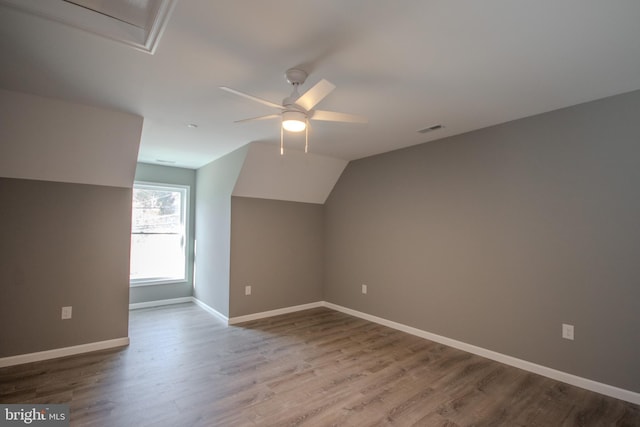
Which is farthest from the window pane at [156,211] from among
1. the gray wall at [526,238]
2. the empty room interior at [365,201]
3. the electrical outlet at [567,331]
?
the electrical outlet at [567,331]

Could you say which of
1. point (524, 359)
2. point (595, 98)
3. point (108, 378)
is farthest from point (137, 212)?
point (595, 98)

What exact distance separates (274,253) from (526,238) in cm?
327

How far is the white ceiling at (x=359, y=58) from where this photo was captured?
154 cm

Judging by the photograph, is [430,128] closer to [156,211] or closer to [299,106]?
[299,106]

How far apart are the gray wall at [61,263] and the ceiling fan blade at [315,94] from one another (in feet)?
8.66

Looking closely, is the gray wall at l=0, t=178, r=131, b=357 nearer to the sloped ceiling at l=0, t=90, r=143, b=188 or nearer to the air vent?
the sloped ceiling at l=0, t=90, r=143, b=188

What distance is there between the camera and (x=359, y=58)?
193cm

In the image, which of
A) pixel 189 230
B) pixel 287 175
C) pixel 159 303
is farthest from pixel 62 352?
pixel 287 175

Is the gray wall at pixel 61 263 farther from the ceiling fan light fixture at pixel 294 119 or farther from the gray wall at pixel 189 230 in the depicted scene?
the ceiling fan light fixture at pixel 294 119

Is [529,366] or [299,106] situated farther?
[529,366]

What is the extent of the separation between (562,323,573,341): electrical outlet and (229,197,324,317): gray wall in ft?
11.0

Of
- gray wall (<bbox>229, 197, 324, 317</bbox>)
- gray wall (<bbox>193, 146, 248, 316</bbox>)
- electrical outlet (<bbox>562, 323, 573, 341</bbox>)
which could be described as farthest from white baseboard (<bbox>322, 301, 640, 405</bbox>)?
gray wall (<bbox>193, 146, 248, 316</bbox>)

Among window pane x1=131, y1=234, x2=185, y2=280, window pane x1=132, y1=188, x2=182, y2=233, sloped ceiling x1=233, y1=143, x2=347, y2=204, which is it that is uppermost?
sloped ceiling x1=233, y1=143, x2=347, y2=204

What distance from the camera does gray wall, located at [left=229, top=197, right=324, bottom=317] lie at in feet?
14.1
